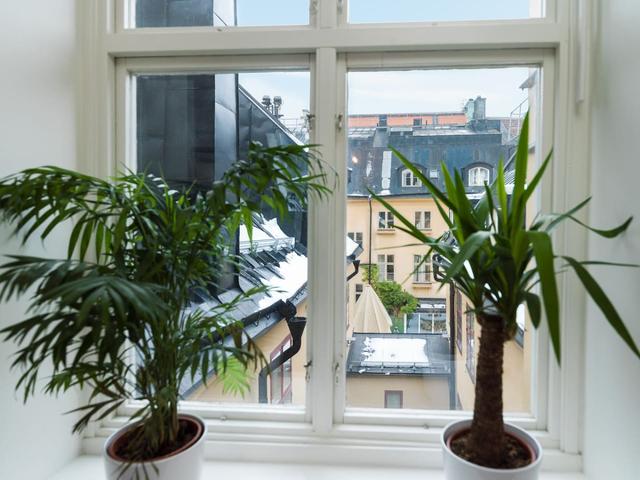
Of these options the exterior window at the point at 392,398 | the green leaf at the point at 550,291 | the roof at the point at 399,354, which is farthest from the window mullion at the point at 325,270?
the green leaf at the point at 550,291

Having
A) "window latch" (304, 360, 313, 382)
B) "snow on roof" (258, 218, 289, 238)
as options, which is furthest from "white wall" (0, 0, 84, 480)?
"window latch" (304, 360, 313, 382)

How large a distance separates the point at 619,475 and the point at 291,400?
100cm

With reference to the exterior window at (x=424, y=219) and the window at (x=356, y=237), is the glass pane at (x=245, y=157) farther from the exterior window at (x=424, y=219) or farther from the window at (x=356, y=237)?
the exterior window at (x=424, y=219)

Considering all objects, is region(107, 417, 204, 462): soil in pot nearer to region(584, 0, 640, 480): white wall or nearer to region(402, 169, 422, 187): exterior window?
region(402, 169, 422, 187): exterior window

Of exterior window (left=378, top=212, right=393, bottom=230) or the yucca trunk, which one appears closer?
the yucca trunk

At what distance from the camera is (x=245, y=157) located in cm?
146

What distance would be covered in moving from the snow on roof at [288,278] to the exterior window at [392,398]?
19.9 inches

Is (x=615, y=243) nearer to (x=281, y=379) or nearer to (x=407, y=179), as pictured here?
(x=407, y=179)

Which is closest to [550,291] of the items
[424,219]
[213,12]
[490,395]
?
[490,395]

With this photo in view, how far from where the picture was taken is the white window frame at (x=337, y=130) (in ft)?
4.31

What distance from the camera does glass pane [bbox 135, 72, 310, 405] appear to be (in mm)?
1470

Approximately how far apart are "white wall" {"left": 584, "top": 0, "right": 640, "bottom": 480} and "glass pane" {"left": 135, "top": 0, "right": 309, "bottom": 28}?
3.18ft

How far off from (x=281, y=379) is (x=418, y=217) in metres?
0.76

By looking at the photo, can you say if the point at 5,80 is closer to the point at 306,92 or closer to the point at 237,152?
the point at 237,152
